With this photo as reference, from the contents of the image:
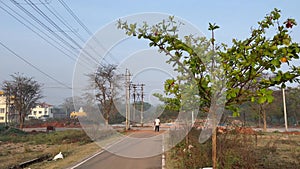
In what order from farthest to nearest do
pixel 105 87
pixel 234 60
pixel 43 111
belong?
pixel 43 111, pixel 105 87, pixel 234 60

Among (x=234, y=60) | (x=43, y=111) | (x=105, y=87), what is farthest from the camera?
(x=43, y=111)

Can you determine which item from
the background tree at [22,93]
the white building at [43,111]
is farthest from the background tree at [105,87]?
the white building at [43,111]

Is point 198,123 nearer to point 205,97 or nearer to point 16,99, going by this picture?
point 205,97

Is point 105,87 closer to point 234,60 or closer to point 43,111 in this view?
point 234,60

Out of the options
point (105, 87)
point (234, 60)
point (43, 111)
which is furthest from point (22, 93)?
point (43, 111)

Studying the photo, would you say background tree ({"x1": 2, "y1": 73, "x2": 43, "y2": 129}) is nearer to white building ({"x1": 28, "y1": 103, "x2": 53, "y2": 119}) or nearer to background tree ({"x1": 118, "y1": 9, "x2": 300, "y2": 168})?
background tree ({"x1": 118, "y1": 9, "x2": 300, "y2": 168})

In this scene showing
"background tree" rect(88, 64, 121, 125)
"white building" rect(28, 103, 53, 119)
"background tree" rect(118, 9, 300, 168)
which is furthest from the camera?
"white building" rect(28, 103, 53, 119)

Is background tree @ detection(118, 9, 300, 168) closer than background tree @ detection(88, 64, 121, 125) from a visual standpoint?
Yes

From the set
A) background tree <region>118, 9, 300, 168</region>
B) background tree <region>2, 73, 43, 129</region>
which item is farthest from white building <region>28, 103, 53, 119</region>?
background tree <region>118, 9, 300, 168</region>

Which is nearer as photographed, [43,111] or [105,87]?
[105,87]

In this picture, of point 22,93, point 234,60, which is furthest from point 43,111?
point 234,60

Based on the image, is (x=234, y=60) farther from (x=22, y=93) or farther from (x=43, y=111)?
(x=43, y=111)

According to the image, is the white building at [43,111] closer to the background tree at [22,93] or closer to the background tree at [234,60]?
the background tree at [22,93]

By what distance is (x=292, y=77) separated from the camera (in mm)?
4258
